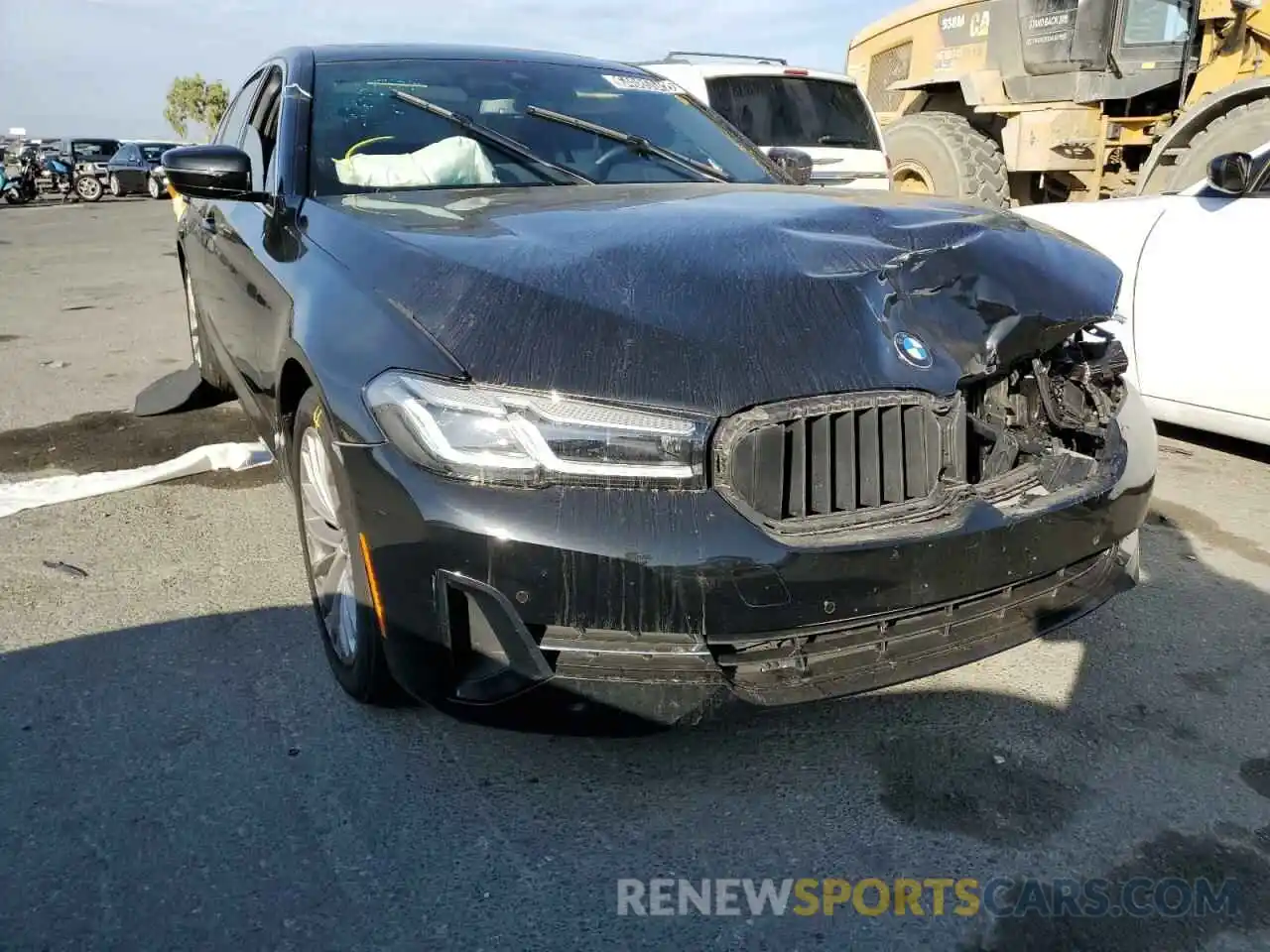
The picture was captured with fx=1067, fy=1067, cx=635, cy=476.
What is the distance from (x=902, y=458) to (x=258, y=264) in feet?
6.46

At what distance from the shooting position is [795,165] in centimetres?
398

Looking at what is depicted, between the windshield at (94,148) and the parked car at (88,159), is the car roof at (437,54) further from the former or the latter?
the windshield at (94,148)

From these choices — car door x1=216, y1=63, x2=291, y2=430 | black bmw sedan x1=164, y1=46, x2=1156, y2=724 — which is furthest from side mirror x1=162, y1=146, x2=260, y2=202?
black bmw sedan x1=164, y1=46, x2=1156, y2=724

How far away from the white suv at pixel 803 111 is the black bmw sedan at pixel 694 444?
17.5 feet

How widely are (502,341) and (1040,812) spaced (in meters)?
1.45

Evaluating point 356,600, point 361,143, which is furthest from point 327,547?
point 361,143

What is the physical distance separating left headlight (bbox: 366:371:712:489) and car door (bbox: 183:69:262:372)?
76.3 inches

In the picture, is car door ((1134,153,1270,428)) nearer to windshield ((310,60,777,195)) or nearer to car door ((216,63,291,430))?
windshield ((310,60,777,195))

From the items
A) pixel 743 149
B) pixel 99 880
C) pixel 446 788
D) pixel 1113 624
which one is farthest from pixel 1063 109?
pixel 99 880

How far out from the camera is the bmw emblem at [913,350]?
2115 millimetres

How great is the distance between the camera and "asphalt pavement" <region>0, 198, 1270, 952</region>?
6.22 feet

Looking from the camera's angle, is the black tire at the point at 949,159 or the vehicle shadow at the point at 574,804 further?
the black tire at the point at 949,159

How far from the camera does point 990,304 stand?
2.31 m

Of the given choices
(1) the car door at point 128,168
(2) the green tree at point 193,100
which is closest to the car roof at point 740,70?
(1) the car door at point 128,168
